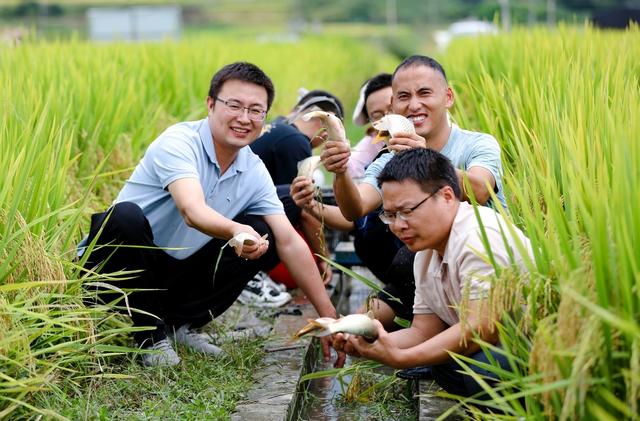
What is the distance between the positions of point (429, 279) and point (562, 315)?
1.02 metres

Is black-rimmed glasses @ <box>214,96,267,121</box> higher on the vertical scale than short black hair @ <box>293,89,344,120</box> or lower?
higher

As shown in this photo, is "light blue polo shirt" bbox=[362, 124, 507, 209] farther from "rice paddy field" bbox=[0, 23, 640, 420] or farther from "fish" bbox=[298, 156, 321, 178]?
"fish" bbox=[298, 156, 321, 178]

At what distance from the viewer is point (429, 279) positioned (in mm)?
3379

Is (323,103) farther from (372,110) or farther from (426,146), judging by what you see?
(426,146)

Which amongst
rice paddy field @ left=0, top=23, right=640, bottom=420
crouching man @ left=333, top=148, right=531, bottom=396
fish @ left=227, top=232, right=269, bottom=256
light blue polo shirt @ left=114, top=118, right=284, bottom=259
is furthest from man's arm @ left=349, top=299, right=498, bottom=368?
light blue polo shirt @ left=114, top=118, right=284, bottom=259

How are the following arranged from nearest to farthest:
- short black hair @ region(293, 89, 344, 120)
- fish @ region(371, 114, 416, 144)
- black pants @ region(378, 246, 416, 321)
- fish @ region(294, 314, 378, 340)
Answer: fish @ region(294, 314, 378, 340) < fish @ region(371, 114, 416, 144) < black pants @ region(378, 246, 416, 321) < short black hair @ region(293, 89, 344, 120)

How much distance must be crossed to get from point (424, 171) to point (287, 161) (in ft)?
7.63

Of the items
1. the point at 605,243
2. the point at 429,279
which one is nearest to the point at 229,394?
the point at 429,279

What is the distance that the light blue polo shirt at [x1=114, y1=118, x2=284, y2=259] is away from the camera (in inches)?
161

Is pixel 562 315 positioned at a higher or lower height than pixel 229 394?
higher

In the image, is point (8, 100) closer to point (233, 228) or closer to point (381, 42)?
point (233, 228)

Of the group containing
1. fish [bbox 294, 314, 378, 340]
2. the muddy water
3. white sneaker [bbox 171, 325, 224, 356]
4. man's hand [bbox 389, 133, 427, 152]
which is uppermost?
man's hand [bbox 389, 133, 427, 152]

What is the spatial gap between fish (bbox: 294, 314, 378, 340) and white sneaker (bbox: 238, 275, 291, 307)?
2.14 metres

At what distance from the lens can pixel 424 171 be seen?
123 inches
